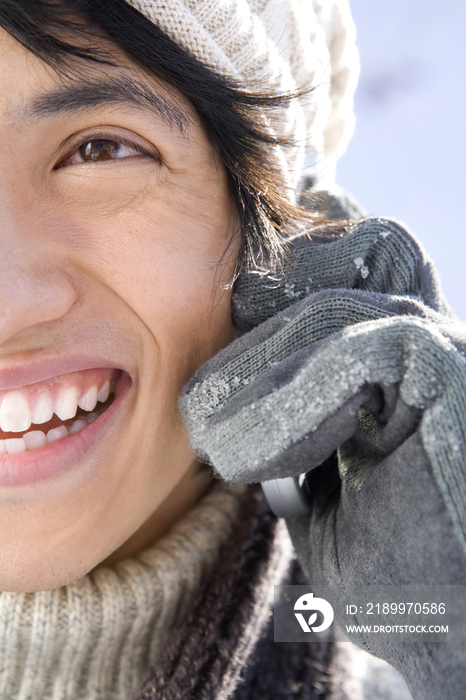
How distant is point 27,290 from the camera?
81 centimetres

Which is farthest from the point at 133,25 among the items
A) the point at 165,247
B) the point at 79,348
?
the point at 79,348

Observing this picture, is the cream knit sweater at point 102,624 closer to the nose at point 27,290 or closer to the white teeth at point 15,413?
the white teeth at point 15,413

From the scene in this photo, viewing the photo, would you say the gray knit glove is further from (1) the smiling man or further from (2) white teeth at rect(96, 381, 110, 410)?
(2) white teeth at rect(96, 381, 110, 410)

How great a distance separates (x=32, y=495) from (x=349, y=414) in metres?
0.60

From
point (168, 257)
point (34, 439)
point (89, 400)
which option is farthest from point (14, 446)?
point (168, 257)

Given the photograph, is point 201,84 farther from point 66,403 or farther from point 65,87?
point 66,403

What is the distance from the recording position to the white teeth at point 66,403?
0.99m

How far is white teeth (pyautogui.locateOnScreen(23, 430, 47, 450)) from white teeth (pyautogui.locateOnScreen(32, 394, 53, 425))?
0.12 feet

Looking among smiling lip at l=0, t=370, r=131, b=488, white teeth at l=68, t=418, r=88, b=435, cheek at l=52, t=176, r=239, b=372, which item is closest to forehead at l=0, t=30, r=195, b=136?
cheek at l=52, t=176, r=239, b=372

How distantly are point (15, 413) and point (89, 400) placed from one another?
13 centimetres

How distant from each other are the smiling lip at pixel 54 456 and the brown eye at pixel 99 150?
36cm

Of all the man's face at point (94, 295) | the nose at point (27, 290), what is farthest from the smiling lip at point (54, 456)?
the nose at point (27, 290)

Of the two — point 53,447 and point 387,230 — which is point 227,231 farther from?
point 53,447

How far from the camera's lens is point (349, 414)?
0.68 meters
